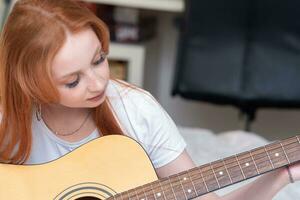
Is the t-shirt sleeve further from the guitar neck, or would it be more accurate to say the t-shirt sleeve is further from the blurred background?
the blurred background

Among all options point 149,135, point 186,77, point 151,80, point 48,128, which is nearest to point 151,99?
point 149,135

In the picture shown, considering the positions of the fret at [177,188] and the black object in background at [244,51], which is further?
the black object in background at [244,51]

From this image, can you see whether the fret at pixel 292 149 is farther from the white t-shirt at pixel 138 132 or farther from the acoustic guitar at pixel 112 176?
the white t-shirt at pixel 138 132

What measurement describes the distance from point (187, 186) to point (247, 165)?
4.1 inches

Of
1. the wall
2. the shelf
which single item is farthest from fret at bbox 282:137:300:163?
the wall

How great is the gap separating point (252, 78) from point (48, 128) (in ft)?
3.64

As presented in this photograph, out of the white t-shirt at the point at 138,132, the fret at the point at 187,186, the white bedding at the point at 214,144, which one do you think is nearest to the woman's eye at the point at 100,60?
the white t-shirt at the point at 138,132

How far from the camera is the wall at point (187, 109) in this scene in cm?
252

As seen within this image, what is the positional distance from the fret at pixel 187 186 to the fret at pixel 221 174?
46 mm

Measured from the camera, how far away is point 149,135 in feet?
3.61

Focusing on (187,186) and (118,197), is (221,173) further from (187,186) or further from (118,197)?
(118,197)

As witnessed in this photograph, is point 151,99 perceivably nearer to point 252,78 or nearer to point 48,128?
point 48,128

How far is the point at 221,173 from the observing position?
3.05ft

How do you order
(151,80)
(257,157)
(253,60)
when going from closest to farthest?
(257,157) < (253,60) < (151,80)
